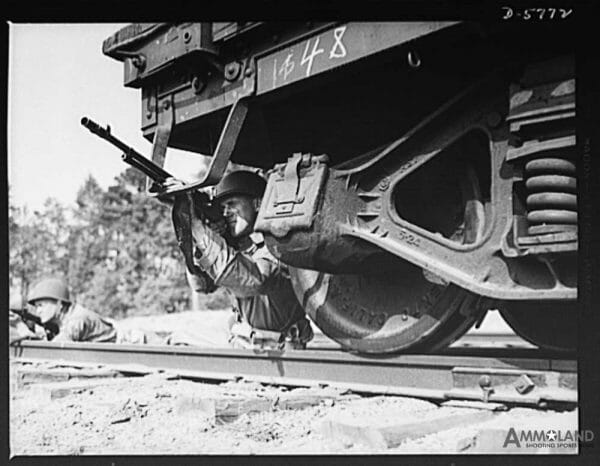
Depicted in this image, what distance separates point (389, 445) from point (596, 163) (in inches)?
44.7

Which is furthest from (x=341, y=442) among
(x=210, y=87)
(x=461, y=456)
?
(x=210, y=87)

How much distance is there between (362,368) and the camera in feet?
10.8

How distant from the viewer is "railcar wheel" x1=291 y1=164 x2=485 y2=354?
317cm

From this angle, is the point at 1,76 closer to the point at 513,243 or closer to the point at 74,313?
the point at 74,313

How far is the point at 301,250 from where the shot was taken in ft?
10.7

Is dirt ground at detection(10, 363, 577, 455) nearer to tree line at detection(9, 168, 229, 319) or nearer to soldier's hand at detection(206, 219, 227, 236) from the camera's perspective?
tree line at detection(9, 168, 229, 319)

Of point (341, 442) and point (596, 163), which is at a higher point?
point (596, 163)

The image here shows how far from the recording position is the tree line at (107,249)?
10.7ft

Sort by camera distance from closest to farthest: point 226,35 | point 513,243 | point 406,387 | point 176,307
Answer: point 513,243, point 406,387, point 226,35, point 176,307

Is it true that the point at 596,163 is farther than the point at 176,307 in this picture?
No

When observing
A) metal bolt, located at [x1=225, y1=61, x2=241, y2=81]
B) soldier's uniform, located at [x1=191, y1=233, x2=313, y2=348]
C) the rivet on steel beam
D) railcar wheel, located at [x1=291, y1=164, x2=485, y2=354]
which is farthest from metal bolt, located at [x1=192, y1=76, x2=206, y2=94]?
the rivet on steel beam

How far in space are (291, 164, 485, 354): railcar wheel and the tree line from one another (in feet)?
1.91

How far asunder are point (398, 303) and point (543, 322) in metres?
0.53

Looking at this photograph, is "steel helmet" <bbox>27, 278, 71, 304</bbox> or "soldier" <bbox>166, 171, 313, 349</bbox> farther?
"soldier" <bbox>166, 171, 313, 349</bbox>
